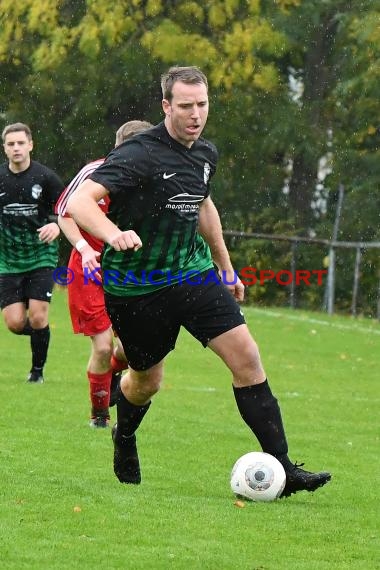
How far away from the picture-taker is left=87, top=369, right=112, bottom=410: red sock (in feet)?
30.6

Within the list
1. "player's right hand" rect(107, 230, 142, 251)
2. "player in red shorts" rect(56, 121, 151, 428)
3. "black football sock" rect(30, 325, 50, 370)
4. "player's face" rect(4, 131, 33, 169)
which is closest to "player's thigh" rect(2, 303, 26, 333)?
"black football sock" rect(30, 325, 50, 370)

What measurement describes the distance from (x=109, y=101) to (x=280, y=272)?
223 inches

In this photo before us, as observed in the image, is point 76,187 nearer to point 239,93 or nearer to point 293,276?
point 293,276

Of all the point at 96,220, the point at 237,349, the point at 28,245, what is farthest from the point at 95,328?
the point at 96,220

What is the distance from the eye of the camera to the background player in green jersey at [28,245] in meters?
11.9

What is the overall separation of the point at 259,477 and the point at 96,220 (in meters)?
1.47

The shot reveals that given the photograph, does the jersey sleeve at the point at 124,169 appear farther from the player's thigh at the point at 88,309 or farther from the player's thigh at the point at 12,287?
the player's thigh at the point at 12,287

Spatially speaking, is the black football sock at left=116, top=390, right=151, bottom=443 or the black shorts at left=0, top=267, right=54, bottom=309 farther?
the black shorts at left=0, top=267, right=54, bottom=309

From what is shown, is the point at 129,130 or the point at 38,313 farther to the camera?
the point at 38,313

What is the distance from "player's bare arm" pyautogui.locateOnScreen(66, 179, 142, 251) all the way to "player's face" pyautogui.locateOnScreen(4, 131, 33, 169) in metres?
5.57

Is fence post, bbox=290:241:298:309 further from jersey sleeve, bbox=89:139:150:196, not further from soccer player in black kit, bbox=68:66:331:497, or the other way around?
jersey sleeve, bbox=89:139:150:196

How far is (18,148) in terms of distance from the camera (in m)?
11.9

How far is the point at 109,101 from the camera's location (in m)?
29.2

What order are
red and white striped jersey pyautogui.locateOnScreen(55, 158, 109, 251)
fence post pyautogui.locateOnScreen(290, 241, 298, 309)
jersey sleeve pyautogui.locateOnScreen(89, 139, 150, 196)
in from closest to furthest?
1. jersey sleeve pyautogui.locateOnScreen(89, 139, 150, 196)
2. red and white striped jersey pyautogui.locateOnScreen(55, 158, 109, 251)
3. fence post pyautogui.locateOnScreen(290, 241, 298, 309)
